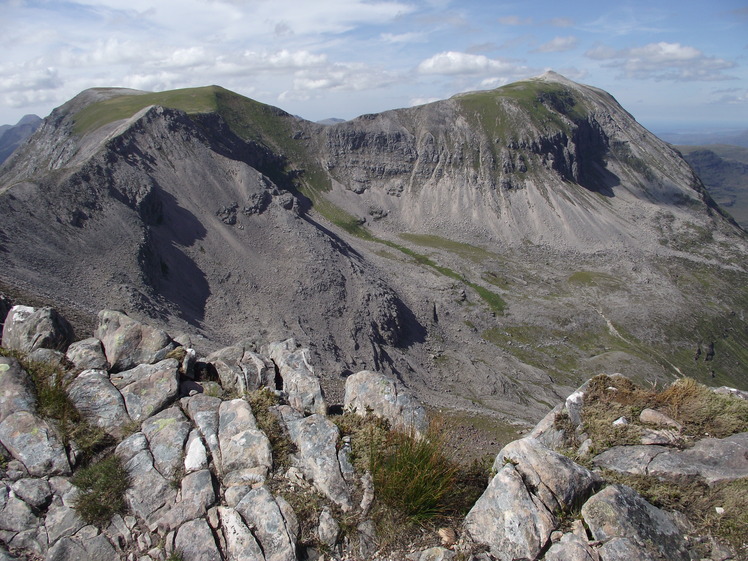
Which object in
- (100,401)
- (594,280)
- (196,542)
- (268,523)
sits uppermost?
(100,401)

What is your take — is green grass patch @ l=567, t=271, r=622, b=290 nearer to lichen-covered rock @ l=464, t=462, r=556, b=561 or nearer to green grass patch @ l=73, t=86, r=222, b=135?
green grass patch @ l=73, t=86, r=222, b=135

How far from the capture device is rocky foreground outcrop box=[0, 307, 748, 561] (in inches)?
324

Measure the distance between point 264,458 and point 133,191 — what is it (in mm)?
59871

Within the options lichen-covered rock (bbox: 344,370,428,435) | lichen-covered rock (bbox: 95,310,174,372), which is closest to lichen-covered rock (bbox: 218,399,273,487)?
lichen-covered rock (bbox: 344,370,428,435)

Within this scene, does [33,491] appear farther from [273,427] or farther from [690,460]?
[690,460]

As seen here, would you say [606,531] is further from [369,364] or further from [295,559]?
[369,364]

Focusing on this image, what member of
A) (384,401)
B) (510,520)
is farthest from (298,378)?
(510,520)

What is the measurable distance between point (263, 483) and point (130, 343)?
275 inches

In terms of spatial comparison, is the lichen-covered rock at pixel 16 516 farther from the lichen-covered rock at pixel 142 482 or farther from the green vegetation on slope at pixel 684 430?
the green vegetation on slope at pixel 684 430

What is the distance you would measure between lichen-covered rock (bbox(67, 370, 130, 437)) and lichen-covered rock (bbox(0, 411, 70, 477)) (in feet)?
3.14

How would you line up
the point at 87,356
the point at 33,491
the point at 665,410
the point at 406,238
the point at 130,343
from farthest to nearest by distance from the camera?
the point at 406,238
the point at 130,343
the point at 87,356
the point at 665,410
the point at 33,491

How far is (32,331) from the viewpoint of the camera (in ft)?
44.7

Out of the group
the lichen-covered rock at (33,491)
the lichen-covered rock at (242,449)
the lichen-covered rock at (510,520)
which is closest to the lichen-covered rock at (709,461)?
the lichen-covered rock at (510,520)

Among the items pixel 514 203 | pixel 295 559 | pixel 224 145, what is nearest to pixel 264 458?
pixel 295 559
